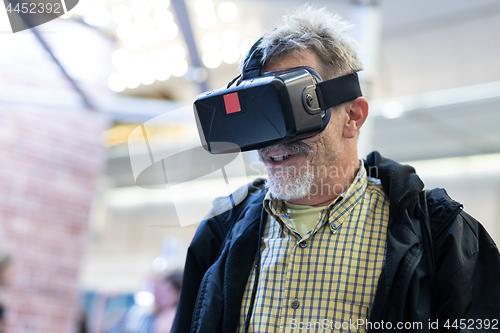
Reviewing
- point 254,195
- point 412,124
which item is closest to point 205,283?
point 254,195

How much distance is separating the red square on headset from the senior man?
16 cm

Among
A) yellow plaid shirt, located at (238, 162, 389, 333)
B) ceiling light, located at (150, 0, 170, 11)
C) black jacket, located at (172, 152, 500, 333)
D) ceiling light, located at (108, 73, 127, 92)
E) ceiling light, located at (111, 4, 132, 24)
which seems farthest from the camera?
ceiling light, located at (108, 73, 127, 92)

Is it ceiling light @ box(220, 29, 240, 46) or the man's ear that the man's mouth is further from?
ceiling light @ box(220, 29, 240, 46)

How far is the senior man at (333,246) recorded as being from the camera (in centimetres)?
83

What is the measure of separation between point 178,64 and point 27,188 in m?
1.50

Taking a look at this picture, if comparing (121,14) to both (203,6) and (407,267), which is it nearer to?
(203,6)

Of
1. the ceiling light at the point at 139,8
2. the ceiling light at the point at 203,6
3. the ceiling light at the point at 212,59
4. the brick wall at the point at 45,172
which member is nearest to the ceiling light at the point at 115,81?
the brick wall at the point at 45,172

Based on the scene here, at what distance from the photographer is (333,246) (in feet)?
3.29

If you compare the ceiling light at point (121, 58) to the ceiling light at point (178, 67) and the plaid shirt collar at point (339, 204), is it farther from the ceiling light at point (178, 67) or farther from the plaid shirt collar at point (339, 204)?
the plaid shirt collar at point (339, 204)

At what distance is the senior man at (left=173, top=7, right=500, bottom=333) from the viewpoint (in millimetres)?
833

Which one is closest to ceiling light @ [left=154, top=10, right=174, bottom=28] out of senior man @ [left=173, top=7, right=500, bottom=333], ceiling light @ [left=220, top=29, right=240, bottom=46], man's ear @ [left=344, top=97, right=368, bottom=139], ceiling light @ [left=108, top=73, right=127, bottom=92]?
ceiling light @ [left=220, top=29, right=240, bottom=46]

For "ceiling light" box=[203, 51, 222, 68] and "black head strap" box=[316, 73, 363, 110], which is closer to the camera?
"black head strap" box=[316, 73, 363, 110]

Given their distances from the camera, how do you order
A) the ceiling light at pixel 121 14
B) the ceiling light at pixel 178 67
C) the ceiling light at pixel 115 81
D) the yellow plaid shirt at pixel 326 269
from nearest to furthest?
the yellow plaid shirt at pixel 326 269 < the ceiling light at pixel 121 14 < the ceiling light at pixel 178 67 < the ceiling light at pixel 115 81

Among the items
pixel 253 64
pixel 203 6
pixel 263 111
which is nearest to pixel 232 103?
pixel 263 111
